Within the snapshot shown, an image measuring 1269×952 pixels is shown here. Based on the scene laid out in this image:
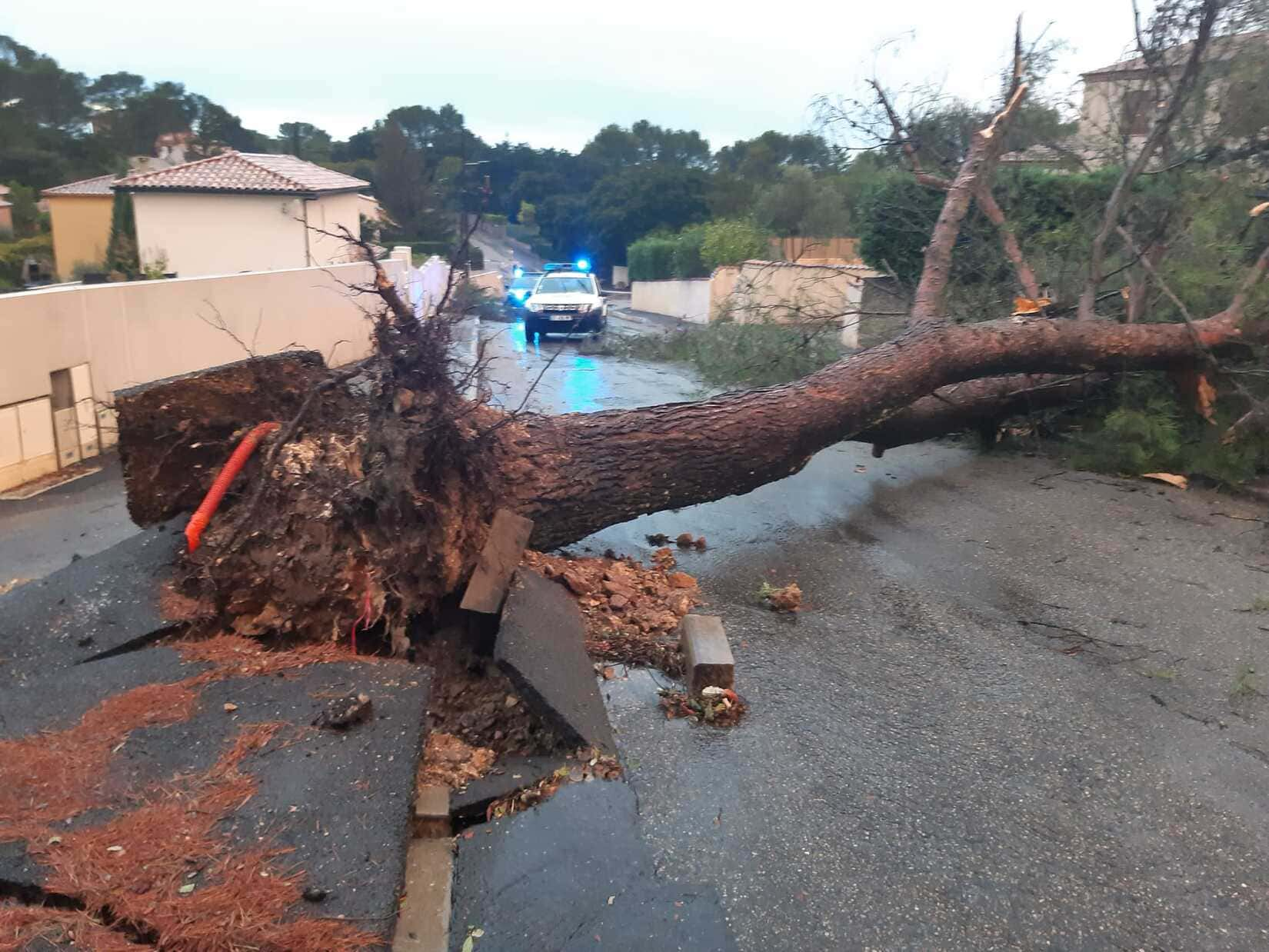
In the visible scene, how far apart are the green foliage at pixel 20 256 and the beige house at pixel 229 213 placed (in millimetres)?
3582

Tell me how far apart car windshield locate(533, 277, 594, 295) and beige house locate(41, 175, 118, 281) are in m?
19.0

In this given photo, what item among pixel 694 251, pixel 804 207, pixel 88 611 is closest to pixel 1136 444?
pixel 88 611

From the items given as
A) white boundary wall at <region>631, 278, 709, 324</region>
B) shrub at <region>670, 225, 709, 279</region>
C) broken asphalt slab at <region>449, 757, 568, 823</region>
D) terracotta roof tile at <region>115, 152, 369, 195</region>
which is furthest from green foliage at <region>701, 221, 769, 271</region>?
broken asphalt slab at <region>449, 757, 568, 823</region>

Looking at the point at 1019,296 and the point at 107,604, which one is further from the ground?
the point at 1019,296

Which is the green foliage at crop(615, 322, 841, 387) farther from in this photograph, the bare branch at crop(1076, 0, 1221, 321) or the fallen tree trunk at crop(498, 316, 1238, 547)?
the bare branch at crop(1076, 0, 1221, 321)

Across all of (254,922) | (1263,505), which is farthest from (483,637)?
(1263,505)

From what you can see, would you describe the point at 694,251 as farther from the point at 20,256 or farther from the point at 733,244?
the point at 20,256

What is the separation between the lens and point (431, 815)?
3.18m

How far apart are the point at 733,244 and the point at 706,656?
25.2m

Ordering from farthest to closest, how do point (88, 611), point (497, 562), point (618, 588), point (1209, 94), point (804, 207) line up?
point (804, 207) → point (1209, 94) → point (618, 588) → point (497, 562) → point (88, 611)

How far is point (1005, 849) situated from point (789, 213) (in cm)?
2714

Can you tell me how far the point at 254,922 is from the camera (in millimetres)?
2361

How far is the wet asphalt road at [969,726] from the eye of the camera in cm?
300

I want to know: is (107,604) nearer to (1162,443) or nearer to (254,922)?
(254,922)
